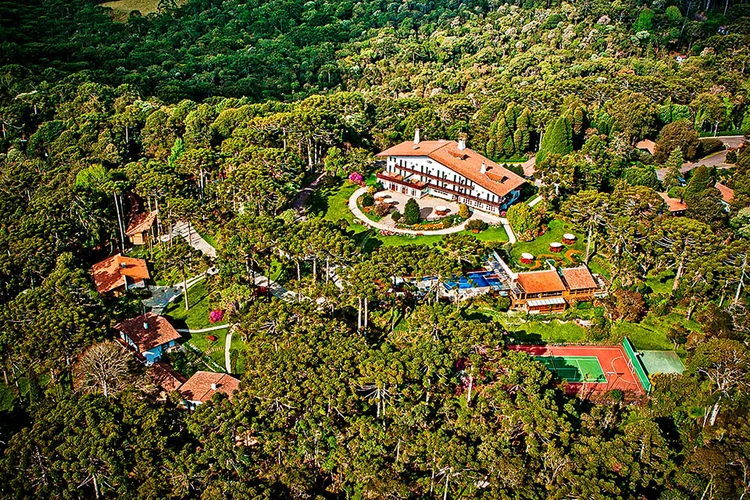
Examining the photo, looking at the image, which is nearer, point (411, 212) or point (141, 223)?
point (411, 212)

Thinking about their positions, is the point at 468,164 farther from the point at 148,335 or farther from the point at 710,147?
the point at 148,335

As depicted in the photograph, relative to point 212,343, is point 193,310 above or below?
above

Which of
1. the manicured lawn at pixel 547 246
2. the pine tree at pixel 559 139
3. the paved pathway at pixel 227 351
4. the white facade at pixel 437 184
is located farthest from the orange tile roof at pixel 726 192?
the paved pathway at pixel 227 351

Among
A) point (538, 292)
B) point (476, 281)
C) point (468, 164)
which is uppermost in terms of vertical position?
point (468, 164)

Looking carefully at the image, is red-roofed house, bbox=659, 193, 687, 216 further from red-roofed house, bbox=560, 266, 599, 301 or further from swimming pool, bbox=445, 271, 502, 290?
swimming pool, bbox=445, 271, 502, 290

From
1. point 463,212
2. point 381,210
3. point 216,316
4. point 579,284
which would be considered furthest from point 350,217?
point 579,284

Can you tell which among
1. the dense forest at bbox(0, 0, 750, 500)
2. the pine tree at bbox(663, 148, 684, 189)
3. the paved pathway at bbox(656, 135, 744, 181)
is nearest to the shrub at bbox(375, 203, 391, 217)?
the dense forest at bbox(0, 0, 750, 500)

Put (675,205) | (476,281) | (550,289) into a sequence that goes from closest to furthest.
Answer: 1. (550,289)
2. (476,281)
3. (675,205)
